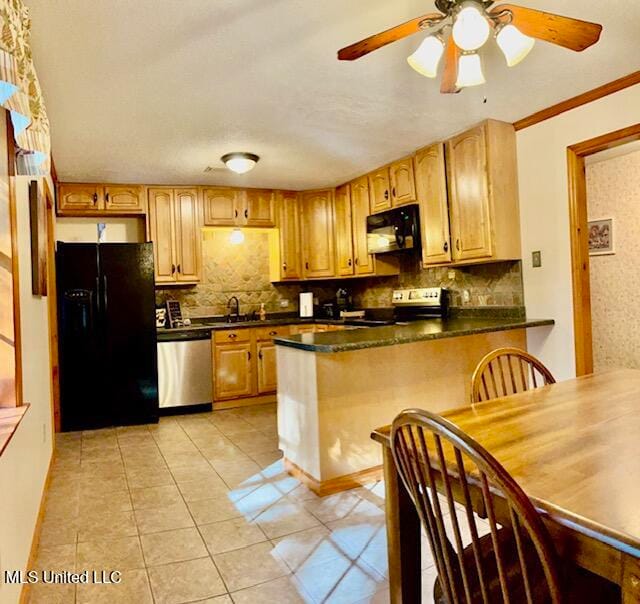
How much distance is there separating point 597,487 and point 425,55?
1.57 m

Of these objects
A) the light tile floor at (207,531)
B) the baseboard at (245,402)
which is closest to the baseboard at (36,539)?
the light tile floor at (207,531)

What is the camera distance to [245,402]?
4.87 meters

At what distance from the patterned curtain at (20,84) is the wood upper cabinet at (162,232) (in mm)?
2702

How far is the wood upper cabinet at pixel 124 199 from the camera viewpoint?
4.64 meters

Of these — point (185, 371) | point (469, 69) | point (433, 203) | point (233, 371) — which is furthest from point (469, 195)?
point (185, 371)

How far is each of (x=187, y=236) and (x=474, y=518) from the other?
171 inches

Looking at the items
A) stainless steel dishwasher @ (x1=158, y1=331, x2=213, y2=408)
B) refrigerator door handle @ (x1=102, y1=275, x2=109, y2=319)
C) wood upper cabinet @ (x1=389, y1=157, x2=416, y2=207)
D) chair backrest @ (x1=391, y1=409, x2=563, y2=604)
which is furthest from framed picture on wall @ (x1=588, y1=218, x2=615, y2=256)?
refrigerator door handle @ (x1=102, y1=275, x2=109, y2=319)

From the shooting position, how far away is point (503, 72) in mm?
2604

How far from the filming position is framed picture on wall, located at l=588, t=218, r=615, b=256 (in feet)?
15.0

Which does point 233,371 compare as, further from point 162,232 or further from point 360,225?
point 360,225

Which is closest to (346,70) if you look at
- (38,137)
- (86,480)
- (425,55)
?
(425,55)

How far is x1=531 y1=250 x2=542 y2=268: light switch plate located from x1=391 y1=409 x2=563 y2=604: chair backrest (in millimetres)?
2536

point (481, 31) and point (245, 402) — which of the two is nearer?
point (481, 31)

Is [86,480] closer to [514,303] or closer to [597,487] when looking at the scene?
[597,487]
